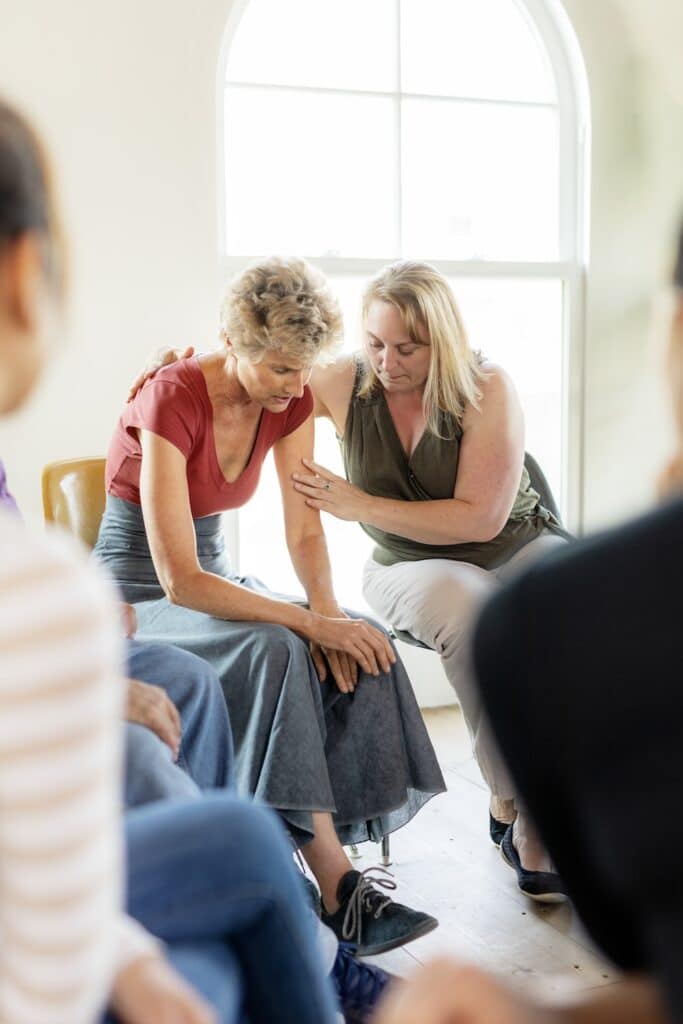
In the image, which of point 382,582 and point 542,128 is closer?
point 382,582

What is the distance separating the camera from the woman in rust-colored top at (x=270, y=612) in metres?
2.01

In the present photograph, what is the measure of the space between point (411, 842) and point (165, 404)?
116cm

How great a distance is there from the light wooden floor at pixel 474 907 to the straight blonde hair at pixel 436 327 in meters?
0.93

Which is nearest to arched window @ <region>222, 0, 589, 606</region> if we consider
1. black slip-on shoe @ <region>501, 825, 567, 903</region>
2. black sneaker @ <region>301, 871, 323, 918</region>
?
black slip-on shoe @ <region>501, 825, 567, 903</region>

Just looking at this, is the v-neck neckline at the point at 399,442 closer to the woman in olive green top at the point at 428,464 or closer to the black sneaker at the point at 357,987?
the woman in olive green top at the point at 428,464

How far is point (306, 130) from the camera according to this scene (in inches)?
136

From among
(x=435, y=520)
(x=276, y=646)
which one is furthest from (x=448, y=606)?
(x=276, y=646)

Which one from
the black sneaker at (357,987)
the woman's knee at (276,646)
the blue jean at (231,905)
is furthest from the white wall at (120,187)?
the blue jean at (231,905)

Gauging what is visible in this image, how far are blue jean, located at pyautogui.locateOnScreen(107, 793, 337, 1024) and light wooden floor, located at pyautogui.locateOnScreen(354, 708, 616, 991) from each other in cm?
90

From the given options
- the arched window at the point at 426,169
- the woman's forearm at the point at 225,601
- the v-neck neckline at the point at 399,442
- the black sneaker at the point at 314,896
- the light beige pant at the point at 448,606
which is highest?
the arched window at the point at 426,169

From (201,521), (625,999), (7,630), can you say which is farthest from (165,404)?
(625,999)

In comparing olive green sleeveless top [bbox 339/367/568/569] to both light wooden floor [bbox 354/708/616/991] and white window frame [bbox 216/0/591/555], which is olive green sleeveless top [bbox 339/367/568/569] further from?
white window frame [bbox 216/0/591/555]

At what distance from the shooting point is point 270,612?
2.16 metres

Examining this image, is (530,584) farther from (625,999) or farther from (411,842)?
(411,842)
